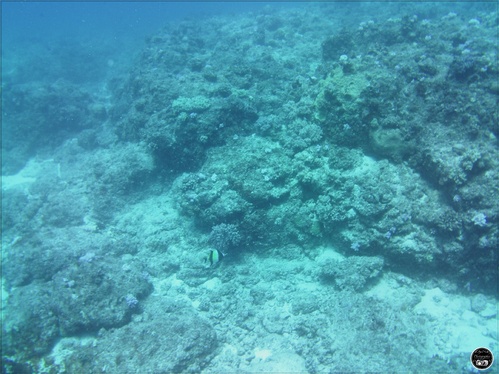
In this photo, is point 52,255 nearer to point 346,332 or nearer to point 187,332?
point 187,332

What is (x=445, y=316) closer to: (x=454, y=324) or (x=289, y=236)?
(x=454, y=324)

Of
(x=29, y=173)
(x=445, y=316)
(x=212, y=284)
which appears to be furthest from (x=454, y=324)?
(x=29, y=173)

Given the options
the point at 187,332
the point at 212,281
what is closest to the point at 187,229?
the point at 212,281

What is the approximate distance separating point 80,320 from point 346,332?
22.0 ft

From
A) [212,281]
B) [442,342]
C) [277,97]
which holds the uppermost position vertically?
[277,97]

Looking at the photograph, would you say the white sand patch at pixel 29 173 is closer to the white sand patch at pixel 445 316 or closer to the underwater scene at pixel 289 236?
the underwater scene at pixel 289 236

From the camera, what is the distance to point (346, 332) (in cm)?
639
